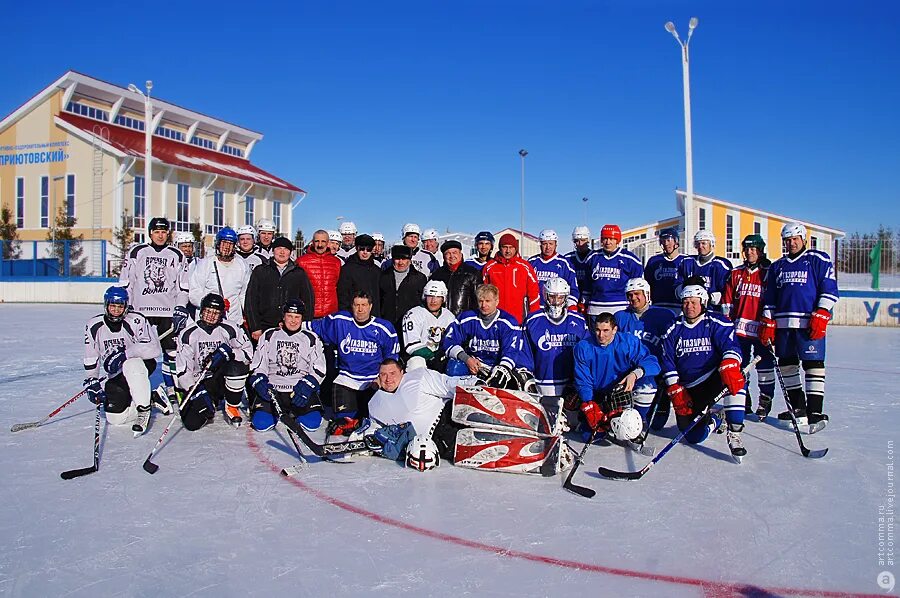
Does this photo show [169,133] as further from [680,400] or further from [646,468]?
[646,468]

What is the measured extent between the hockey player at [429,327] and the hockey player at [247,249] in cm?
152

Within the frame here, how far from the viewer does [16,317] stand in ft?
42.9

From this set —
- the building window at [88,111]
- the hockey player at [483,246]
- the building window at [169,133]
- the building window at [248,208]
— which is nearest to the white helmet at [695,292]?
the hockey player at [483,246]

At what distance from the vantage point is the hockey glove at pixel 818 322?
15.0 ft

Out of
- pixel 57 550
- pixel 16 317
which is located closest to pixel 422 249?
pixel 57 550

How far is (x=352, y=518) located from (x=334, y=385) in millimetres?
1893

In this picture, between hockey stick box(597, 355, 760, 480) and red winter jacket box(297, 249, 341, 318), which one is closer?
hockey stick box(597, 355, 760, 480)

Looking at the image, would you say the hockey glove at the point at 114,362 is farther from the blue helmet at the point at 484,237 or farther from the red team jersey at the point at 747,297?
the red team jersey at the point at 747,297

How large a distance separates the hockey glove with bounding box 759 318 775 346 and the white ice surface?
2.33ft

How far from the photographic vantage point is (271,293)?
5172 millimetres

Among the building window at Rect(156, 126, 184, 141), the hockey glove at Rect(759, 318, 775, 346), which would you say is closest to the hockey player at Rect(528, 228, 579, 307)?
the hockey glove at Rect(759, 318, 775, 346)

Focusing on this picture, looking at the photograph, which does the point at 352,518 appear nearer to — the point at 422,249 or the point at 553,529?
the point at 553,529

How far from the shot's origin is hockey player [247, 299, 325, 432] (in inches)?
183

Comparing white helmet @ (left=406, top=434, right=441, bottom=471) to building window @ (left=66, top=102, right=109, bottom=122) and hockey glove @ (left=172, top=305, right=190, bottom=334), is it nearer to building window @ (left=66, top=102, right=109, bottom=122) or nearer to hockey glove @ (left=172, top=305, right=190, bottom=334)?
hockey glove @ (left=172, top=305, right=190, bottom=334)
